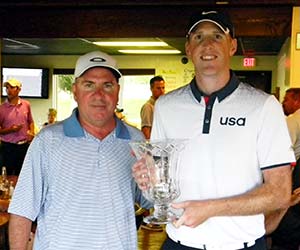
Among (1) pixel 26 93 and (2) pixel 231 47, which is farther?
(1) pixel 26 93

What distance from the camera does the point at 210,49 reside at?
1.71 meters

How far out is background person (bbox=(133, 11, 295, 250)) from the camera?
1626mm

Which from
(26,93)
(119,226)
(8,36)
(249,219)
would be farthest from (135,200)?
(26,93)

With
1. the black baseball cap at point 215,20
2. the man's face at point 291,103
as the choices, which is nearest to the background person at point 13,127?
the man's face at point 291,103

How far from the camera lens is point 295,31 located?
4.91 metres

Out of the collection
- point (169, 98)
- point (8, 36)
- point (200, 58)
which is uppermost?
point (8, 36)

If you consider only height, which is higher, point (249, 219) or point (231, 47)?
point (231, 47)

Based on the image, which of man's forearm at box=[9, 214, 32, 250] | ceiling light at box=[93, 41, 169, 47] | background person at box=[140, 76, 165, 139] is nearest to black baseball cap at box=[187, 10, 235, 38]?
man's forearm at box=[9, 214, 32, 250]

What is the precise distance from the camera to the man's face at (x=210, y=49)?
1.72 metres

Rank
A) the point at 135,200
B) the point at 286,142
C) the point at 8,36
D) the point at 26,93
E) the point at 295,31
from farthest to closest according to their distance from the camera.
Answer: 1. the point at 26,93
2. the point at 8,36
3. the point at 295,31
4. the point at 135,200
5. the point at 286,142

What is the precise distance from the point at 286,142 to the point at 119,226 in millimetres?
620

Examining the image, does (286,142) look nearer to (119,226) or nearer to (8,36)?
(119,226)

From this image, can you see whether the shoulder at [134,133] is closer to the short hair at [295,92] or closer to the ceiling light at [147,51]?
the short hair at [295,92]

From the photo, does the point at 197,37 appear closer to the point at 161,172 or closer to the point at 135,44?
the point at 161,172
